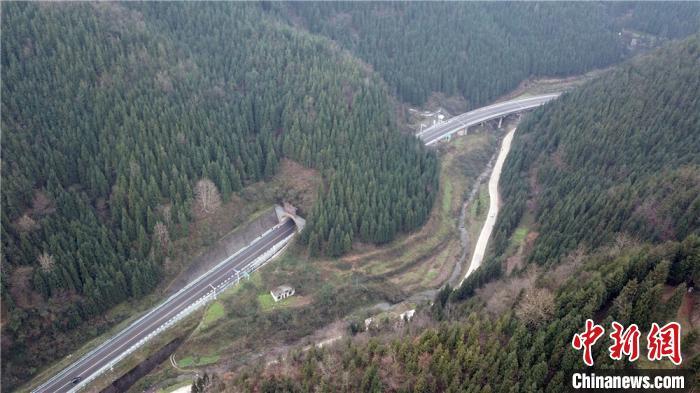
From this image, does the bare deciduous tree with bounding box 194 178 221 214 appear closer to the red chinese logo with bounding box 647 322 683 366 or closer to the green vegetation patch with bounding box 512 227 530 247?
the green vegetation patch with bounding box 512 227 530 247

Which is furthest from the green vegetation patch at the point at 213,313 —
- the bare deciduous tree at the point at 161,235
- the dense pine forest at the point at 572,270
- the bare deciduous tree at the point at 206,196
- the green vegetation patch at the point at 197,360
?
the dense pine forest at the point at 572,270

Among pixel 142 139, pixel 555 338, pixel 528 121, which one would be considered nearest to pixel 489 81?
pixel 528 121

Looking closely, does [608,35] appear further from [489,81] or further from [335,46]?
[335,46]

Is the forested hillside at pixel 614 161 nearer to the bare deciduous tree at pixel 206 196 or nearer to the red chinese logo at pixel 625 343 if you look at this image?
the red chinese logo at pixel 625 343

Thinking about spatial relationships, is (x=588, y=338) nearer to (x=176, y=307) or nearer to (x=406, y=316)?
(x=406, y=316)

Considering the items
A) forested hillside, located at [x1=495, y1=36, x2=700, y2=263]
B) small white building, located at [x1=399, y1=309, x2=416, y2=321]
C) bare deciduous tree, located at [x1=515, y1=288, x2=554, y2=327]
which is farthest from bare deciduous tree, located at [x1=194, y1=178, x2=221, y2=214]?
bare deciduous tree, located at [x1=515, y1=288, x2=554, y2=327]

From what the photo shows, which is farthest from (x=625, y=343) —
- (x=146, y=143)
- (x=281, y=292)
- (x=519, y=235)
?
(x=146, y=143)
